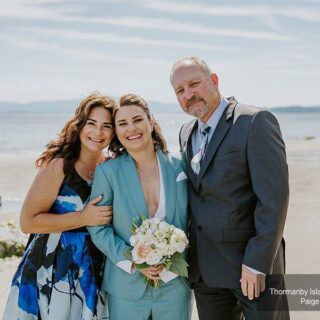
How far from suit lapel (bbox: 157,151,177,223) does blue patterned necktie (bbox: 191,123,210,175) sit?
→ 0.21 m

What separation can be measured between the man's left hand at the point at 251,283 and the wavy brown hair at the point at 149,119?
124 cm

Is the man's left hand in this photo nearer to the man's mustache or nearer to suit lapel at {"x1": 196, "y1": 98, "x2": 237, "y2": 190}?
suit lapel at {"x1": 196, "y1": 98, "x2": 237, "y2": 190}

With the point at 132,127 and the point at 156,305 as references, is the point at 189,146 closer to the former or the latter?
the point at 132,127

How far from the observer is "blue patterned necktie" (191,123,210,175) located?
4.42 m

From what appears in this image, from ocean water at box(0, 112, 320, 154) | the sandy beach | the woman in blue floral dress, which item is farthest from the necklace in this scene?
ocean water at box(0, 112, 320, 154)

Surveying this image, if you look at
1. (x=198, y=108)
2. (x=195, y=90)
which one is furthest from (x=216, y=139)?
(x=195, y=90)

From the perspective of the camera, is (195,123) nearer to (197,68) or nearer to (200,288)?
(197,68)

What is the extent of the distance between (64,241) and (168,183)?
1.01m

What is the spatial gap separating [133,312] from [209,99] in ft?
5.86

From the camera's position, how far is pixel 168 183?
4535 mm

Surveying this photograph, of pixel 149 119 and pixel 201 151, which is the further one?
pixel 149 119

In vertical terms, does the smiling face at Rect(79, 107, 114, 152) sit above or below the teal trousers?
above

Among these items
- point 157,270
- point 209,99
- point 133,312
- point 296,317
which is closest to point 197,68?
point 209,99

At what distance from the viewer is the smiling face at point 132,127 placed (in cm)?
449
